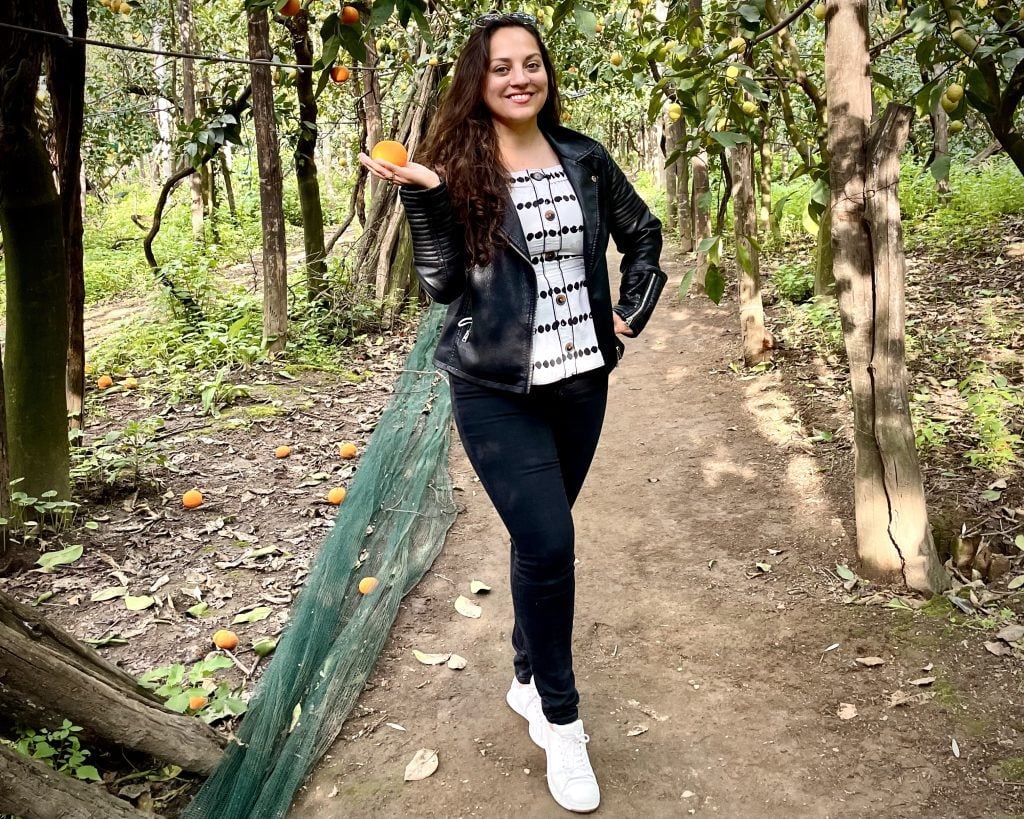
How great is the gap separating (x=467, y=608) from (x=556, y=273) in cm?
159

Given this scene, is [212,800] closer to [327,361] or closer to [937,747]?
[937,747]

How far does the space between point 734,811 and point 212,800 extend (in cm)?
133

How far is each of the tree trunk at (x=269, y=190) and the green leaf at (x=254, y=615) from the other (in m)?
3.35

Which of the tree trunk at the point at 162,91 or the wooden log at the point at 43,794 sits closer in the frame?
the wooden log at the point at 43,794

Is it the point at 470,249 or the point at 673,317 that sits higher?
the point at 470,249

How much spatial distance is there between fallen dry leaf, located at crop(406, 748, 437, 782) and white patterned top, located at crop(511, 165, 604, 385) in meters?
1.16

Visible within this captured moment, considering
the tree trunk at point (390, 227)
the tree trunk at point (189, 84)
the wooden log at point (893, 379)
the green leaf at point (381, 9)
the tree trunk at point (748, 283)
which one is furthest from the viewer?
the tree trunk at point (189, 84)

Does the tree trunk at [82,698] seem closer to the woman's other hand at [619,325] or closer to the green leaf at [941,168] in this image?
the woman's other hand at [619,325]

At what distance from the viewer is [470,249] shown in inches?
79.5

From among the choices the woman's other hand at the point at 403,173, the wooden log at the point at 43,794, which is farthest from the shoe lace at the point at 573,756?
the woman's other hand at the point at 403,173

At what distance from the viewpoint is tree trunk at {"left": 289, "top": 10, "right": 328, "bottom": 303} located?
6.09 m

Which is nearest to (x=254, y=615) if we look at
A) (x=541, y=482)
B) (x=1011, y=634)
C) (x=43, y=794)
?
(x=43, y=794)

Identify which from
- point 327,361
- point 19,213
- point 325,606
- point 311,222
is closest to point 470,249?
point 325,606

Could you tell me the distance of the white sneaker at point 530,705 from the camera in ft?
7.79
